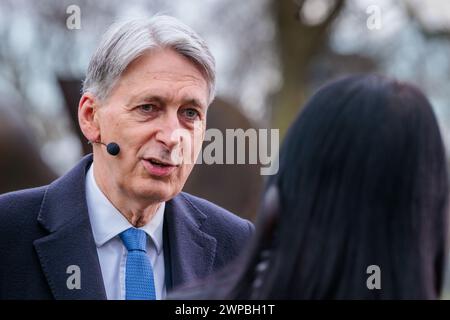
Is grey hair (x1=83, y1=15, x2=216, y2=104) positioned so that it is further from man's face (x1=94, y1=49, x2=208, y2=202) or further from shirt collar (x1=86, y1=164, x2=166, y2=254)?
shirt collar (x1=86, y1=164, x2=166, y2=254)

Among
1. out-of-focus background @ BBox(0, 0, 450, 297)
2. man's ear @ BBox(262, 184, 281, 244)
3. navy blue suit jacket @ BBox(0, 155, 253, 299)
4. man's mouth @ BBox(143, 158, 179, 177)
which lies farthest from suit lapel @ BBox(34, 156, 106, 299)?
out-of-focus background @ BBox(0, 0, 450, 297)

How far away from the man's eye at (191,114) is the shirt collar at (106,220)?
13.6 inches

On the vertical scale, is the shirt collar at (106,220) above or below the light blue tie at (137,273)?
above

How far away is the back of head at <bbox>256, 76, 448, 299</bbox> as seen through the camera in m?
2.00

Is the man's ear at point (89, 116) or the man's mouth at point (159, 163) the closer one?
the man's mouth at point (159, 163)

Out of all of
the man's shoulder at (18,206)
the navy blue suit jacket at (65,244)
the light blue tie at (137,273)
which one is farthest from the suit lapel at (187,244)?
the man's shoulder at (18,206)

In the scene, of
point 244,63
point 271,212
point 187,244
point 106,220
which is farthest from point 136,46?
point 244,63

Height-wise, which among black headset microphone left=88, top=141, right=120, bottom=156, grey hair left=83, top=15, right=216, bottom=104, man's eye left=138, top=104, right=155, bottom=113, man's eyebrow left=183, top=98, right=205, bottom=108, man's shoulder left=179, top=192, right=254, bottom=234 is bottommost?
man's shoulder left=179, top=192, right=254, bottom=234

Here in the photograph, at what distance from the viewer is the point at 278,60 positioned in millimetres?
10859

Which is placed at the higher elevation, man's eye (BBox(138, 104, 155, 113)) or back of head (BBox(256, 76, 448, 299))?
man's eye (BBox(138, 104, 155, 113))

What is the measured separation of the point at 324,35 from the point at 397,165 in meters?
9.14

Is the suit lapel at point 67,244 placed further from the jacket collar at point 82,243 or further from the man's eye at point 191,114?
the man's eye at point 191,114

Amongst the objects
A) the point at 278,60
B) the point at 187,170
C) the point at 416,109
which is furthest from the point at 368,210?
the point at 278,60

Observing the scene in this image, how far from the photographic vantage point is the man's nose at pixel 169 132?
316 centimetres
